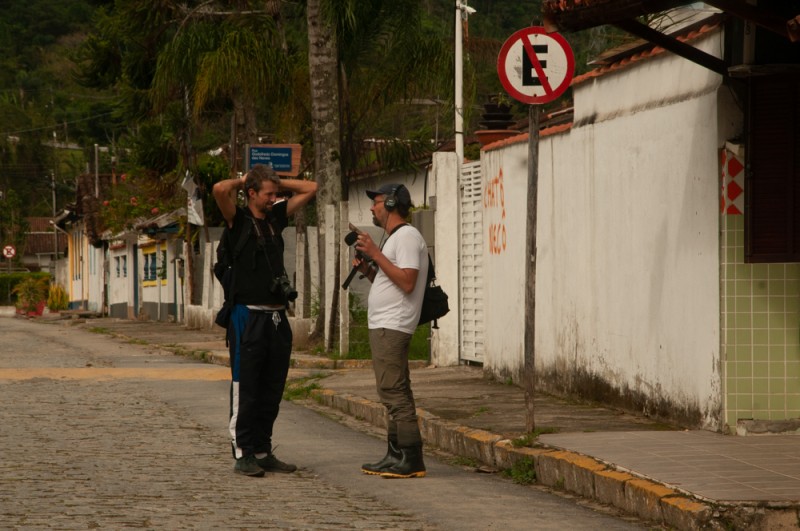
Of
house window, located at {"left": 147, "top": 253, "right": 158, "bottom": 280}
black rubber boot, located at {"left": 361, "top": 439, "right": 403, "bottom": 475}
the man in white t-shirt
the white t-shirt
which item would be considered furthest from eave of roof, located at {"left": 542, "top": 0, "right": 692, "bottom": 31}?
house window, located at {"left": 147, "top": 253, "right": 158, "bottom": 280}

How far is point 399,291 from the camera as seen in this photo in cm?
902

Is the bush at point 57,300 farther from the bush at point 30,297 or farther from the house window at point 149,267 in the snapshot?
the house window at point 149,267

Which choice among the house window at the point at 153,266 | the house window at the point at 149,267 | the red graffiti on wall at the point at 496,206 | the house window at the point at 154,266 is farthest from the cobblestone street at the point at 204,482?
the house window at the point at 149,267

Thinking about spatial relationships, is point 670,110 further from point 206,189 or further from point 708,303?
point 206,189

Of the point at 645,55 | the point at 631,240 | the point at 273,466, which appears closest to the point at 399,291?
the point at 273,466

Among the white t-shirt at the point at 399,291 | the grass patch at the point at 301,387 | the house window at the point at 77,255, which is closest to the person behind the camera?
the white t-shirt at the point at 399,291

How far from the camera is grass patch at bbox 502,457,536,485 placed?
9.09 m

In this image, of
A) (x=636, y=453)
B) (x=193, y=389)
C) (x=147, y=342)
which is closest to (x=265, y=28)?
(x=147, y=342)

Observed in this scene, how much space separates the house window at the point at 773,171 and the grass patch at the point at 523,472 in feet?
6.98

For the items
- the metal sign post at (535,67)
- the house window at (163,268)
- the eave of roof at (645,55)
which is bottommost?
the house window at (163,268)

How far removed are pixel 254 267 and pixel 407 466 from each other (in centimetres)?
162

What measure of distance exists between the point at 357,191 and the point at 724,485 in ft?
113

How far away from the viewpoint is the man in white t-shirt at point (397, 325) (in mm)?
8992

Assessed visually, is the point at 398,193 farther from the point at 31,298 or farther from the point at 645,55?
the point at 31,298
